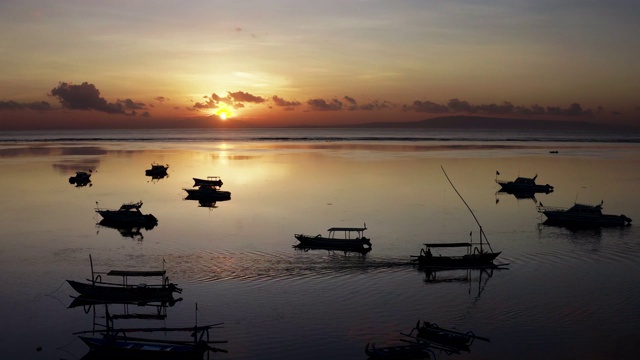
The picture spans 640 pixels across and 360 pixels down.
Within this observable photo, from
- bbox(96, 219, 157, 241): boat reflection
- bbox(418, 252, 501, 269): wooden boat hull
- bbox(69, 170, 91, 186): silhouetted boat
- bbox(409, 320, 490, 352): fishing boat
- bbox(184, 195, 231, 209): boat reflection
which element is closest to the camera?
bbox(409, 320, 490, 352): fishing boat

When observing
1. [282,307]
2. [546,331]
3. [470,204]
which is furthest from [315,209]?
[546,331]

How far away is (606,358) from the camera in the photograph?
22.4 m

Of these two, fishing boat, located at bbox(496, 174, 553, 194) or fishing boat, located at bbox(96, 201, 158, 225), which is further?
fishing boat, located at bbox(496, 174, 553, 194)

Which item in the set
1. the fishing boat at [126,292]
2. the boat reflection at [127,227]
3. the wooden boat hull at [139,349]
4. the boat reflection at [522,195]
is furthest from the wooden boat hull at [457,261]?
the boat reflection at [522,195]

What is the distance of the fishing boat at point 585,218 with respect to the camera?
47347 mm

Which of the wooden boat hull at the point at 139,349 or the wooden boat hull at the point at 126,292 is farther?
the wooden boat hull at the point at 126,292

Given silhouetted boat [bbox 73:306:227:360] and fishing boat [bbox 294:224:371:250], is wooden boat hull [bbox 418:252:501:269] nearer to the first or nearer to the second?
fishing boat [bbox 294:224:371:250]

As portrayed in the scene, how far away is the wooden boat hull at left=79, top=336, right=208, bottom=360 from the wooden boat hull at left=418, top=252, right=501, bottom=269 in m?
16.3

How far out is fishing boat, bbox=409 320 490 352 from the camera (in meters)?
23.2

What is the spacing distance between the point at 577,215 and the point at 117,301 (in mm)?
37879

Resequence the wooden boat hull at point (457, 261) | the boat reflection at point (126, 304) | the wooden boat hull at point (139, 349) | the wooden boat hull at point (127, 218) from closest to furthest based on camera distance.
Result: the wooden boat hull at point (139, 349) < the boat reflection at point (126, 304) < the wooden boat hull at point (457, 261) < the wooden boat hull at point (127, 218)

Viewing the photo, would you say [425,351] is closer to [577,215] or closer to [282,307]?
[282,307]

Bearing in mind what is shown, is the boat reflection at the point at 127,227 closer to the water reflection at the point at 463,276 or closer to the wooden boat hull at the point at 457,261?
the wooden boat hull at the point at 457,261

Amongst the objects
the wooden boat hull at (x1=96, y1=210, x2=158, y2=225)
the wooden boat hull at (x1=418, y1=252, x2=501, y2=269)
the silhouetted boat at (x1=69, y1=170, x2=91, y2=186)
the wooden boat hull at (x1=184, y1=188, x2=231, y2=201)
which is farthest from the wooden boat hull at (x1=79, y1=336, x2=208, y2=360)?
the silhouetted boat at (x1=69, y1=170, x2=91, y2=186)
